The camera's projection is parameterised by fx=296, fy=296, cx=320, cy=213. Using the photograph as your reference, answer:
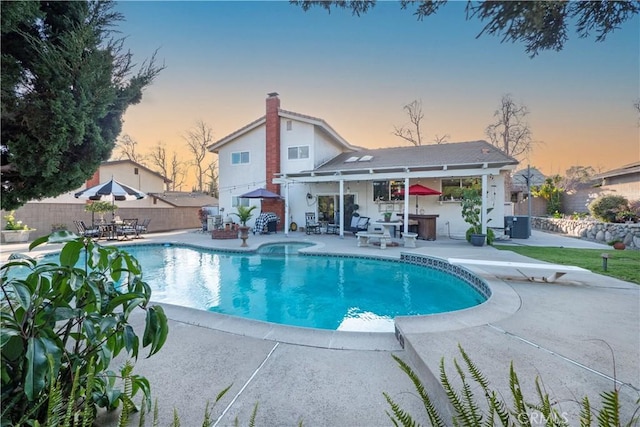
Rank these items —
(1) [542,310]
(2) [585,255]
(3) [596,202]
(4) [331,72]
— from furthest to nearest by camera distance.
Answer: (3) [596,202] < (4) [331,72] < (2) [585,255] < (1) [542,310]

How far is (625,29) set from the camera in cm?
327

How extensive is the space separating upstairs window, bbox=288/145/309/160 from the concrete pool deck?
13.4 metres

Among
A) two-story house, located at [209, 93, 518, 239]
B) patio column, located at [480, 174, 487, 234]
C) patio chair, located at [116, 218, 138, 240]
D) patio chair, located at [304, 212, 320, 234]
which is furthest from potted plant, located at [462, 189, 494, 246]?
patio chair, located at [116, 218, 138, 240]

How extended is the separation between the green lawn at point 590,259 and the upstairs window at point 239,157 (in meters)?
14.6

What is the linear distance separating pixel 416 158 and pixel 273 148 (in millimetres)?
8034

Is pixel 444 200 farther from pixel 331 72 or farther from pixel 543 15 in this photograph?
pixel 543 15

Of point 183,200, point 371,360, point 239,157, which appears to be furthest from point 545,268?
point 183,200

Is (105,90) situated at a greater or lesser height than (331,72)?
lesser

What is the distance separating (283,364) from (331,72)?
31.7 ft

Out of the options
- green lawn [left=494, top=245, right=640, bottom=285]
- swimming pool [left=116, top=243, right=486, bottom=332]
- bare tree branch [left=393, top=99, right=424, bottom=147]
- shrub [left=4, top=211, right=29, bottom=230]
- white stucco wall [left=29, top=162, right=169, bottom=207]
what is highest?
bare tree branch [left=393, top=99, right=424, bottom=147]

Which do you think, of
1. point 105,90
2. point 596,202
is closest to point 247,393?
point 105,90

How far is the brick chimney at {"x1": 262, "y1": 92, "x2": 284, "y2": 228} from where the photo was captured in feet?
56.5

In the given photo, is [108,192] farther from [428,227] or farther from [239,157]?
[428,227]

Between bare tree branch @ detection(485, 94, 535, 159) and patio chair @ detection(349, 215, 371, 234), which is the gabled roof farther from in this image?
bare tree branch @ detection(485, 94, 535, 159)
